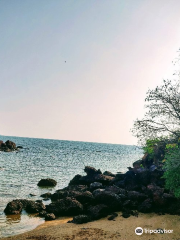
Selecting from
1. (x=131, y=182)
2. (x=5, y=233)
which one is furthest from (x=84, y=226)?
(x=131, y=182)

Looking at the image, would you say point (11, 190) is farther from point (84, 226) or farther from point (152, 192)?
point (152, 192)

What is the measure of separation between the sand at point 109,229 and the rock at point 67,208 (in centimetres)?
203

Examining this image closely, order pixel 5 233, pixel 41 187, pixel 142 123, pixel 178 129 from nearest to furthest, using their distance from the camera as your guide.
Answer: pixel 5 233, pixel 178 129, pixel 142 123, pixel 41 187

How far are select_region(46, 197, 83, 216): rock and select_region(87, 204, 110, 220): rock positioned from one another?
1224mm

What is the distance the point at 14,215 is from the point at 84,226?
6.39m

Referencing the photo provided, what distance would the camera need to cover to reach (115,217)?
47.2 feet

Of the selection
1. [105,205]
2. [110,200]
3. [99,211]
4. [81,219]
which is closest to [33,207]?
[81,219]

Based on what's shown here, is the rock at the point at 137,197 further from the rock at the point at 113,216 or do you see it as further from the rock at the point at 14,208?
the rock at the point at 14,208

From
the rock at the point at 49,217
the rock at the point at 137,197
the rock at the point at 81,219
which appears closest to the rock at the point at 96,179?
the rock at the point at 137,197

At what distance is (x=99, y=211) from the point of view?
48.3 ft

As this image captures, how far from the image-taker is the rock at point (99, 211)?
14.5 meters

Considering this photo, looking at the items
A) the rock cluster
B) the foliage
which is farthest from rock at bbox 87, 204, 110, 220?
the foliage

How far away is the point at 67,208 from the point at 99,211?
9.58ft

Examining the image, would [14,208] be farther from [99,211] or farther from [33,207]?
[99,211]
